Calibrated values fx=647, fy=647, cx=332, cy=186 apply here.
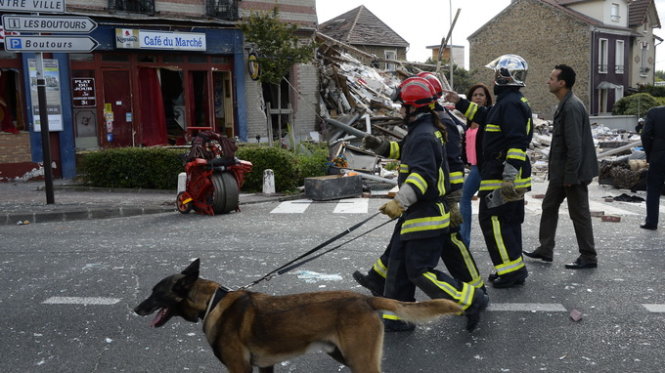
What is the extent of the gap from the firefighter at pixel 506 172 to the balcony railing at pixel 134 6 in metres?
12.9

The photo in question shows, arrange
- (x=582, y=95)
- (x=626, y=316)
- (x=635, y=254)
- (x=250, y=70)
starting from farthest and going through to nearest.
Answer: (x=582, y=95) < (x=250, y=70) < (x=635, y=254) < (x=626, y=316)

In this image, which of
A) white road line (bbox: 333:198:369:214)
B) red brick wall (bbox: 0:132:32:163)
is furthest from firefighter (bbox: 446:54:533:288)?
red brick wall (bbox: 0:132:32:163)

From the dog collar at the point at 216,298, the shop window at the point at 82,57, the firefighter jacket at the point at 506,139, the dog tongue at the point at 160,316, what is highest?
the shop window at the point at 82,57

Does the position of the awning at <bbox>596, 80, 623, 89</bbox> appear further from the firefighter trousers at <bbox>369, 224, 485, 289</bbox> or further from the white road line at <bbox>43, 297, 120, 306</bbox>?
the white road line at <bbox>43, 297, 120, 306</bbox>

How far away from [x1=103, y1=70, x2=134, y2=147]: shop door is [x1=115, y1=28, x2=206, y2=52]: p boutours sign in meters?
0.82

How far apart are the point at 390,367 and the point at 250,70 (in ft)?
A: 50.9

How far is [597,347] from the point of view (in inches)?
175

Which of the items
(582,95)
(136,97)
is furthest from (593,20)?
(136,97)

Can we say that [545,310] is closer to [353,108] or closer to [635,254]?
[635,254]

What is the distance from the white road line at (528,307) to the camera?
527 cm

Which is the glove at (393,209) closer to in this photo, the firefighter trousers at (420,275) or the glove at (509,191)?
the firefighter trousers at (420,275)

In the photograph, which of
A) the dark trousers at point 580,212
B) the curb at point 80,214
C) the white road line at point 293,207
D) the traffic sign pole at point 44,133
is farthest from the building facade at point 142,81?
the dark trousers at point 580,212

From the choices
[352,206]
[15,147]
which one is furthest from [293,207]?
[15,147]

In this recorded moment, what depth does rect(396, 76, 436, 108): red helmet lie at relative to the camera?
454 centimetres
